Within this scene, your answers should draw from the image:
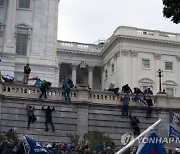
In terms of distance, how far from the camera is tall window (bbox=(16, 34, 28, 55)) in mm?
46688

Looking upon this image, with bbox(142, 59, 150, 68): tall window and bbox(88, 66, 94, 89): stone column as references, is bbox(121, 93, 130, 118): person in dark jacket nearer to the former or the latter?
bbox(142, 59, 150, 68): tall window

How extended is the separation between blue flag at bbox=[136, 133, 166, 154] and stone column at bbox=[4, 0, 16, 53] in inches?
1395

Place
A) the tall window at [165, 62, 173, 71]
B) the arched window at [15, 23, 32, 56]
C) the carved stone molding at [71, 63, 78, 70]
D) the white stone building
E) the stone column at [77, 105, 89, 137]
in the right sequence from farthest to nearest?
the carved stone molding at [71, 63, 78, 70]
the tall window at [165, 62, 173, 71]
the arched window at [15, 23, 32, 56]
the white stone building
the stone column at [77, 105, 89, 137]

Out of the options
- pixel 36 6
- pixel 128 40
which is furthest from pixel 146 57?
pixel 36 6

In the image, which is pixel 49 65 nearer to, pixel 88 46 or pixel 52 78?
pixel 52 78

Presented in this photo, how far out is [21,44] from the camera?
4697cm

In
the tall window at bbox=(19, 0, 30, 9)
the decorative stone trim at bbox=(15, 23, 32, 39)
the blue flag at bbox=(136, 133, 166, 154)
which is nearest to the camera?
the blue flag at bbox=(136, 133, 166, 154)

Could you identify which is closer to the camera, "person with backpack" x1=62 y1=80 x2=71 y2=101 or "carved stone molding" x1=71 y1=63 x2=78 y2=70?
"person with backpack" x1=62 y1=80 x2=71 y2=101

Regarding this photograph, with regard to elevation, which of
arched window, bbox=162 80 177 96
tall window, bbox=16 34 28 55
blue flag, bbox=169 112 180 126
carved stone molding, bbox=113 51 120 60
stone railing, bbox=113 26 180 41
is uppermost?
stone railing, bbox=113 26 180 41

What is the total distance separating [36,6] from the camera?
48281 mm

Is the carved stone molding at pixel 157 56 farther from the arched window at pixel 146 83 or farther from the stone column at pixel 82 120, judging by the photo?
the stone column at pixel 82 120

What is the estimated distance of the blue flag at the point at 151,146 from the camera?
10766 millimetres

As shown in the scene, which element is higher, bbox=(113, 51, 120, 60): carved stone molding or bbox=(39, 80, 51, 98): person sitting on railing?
bbox=(113, 51, 120, 60): carved stone molding

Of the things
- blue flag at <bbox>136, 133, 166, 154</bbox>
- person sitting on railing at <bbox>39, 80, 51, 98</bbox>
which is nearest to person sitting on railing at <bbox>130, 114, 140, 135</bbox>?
person sitting on railing at <bbox>39, 80, 51, 98</bbox>
